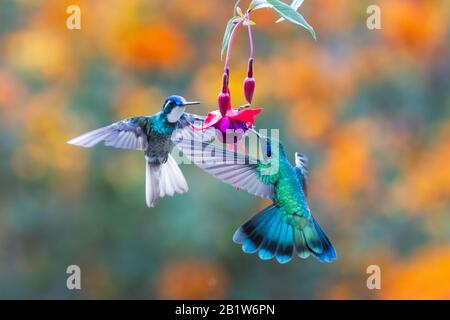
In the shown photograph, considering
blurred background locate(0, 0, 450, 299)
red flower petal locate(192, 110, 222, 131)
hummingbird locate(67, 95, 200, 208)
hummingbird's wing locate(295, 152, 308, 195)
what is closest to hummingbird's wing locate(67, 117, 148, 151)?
hummingbird locate(67, 95, 200, 208)

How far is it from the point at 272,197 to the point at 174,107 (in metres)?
0.25

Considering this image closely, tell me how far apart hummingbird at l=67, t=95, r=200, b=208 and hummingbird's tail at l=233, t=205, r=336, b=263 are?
0.14m

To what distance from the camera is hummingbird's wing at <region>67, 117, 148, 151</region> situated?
1.11m

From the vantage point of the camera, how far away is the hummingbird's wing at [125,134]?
111 cm

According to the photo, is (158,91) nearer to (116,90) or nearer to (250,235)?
(116,90)

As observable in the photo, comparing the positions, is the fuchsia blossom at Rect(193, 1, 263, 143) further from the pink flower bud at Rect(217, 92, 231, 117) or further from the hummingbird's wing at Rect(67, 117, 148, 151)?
the hummingbird's wing at Rect(67, 117, 148, 151)

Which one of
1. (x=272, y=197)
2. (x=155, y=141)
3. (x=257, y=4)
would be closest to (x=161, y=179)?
(x=155, y=141)

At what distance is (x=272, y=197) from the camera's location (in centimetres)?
122

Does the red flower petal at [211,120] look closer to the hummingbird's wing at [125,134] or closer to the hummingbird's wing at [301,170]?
the hummingbird's wing at [125,134]

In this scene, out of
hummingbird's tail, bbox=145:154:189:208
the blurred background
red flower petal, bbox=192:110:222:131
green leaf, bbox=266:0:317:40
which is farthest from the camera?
the blurred background

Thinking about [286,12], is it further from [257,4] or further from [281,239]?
[281,239]

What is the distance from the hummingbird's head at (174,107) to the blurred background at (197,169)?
157 centimetres
